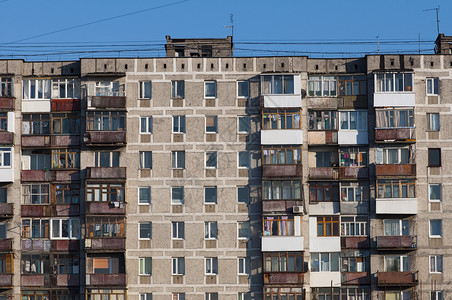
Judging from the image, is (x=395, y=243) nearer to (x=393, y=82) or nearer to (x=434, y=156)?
(x=434, y=156)

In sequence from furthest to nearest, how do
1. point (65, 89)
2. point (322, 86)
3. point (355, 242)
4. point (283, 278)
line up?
point (65, 89), point (322, 86), point (355, 242), point (283, 278)

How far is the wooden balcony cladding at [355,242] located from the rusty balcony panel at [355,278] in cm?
206

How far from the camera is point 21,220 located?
6819 centimetres

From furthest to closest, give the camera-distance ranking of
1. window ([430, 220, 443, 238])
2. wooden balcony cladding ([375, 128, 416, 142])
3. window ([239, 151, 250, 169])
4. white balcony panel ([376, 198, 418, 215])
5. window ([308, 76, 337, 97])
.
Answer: window ([308, 76, 337, 97]) < window ([239, 151, 250, 169]) < window ([430, 220, 443, 238]) < wooden balcony cladding ([375, 128, 416, 142]) < white balcony panel ([376, 198, 418, 215])

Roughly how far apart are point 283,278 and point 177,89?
55.8 feet

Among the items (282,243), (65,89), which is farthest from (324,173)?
(65,89)

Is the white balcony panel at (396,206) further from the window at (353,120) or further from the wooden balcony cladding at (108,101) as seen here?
the wooden balcony cladding at (108,101)

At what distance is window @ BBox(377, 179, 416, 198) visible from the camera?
6725cm

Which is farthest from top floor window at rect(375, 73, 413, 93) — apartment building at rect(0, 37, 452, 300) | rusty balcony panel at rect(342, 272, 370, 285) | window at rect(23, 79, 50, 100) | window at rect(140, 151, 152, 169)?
window at rect(23, 79, 50, 100)

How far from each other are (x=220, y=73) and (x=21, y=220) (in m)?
19.4

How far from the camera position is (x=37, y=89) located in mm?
69562

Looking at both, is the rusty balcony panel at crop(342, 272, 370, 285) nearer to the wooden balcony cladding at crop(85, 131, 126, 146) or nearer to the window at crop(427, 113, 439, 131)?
the window at crop(427, 113, 439, 131)

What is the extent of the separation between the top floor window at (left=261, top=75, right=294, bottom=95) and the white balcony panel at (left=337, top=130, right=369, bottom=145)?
520 centimetres

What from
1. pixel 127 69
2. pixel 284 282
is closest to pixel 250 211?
pixel 284 282
